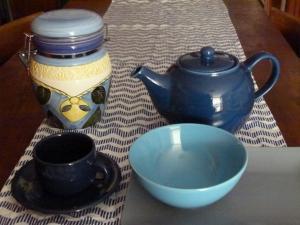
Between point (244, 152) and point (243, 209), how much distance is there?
75 millimetres

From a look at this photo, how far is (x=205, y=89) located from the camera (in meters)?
0.61

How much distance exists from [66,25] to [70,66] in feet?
0.21

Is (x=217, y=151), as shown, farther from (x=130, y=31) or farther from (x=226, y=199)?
(x=130, y=31)

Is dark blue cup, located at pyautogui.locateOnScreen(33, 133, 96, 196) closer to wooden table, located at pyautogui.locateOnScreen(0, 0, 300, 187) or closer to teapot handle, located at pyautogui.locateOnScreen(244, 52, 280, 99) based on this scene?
wooden table, located at pyautogui.locateOnScreen(0, 0, 300, 187)

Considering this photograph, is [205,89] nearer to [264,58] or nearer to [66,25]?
[264,58]

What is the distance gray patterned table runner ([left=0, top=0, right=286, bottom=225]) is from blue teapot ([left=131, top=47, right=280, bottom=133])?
8 centimetres

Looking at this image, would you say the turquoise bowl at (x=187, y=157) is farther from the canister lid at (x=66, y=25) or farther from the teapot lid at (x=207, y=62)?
the canister lid at (x=66, y=25)

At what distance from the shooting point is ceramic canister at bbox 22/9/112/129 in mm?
644

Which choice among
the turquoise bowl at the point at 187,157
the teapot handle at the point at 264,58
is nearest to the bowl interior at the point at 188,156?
the turquoise bowl at the point at 187,157

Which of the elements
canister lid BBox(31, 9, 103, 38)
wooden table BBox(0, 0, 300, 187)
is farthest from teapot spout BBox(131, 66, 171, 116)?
wooden table BBox(0, 0, 300, 187)

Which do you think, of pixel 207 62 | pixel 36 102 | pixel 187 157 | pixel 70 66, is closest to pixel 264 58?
pixel 207 62

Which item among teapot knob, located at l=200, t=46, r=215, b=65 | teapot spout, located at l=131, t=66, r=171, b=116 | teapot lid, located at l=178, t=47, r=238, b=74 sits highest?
teapot knob, located at l=200, t=46, r=215, b=65

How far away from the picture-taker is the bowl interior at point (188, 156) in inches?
21.8

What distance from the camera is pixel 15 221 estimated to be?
52 centimetres
